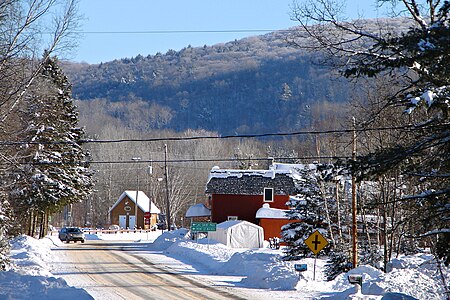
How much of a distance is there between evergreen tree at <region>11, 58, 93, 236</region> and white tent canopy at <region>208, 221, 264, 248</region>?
470 inches

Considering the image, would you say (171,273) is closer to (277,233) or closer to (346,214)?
(346,214)

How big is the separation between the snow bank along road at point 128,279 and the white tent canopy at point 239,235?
14502mm

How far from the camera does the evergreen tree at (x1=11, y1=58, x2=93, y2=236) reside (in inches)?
1656

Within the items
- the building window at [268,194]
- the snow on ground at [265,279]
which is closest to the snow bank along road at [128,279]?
the snow on ground at [265,279]

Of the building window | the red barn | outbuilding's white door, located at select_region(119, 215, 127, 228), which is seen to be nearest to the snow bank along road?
the red barn

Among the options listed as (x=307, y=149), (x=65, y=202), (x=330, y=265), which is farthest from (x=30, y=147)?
(x=307, y=149)

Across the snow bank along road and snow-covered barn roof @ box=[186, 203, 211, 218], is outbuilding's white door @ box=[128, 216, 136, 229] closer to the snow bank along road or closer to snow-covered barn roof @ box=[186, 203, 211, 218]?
snow-covered barn roof @ box=[186, 203, 211, 218]

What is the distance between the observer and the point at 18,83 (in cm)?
2492

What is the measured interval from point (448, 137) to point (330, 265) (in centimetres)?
2014

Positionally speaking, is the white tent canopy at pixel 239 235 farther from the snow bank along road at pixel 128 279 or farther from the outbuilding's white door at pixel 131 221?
the outbuilding's white door at pixel 131 221

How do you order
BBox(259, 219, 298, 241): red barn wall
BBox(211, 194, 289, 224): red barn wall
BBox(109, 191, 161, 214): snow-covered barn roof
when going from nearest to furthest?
BBox(259, 219, 298, 241): red barn wall < BBox(211, 194, 289, 224): red barn wall < BBox(109, 191, 161, 214): snow-covered barn roof

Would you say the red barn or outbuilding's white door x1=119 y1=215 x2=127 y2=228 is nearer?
the red barn

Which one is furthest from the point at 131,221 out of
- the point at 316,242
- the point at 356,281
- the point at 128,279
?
the point at 356,281

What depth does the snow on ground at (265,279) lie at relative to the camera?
18.6 meters
